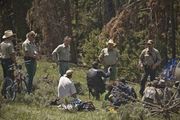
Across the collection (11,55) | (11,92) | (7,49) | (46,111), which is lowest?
(46,111)

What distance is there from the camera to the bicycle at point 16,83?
44.3 feet

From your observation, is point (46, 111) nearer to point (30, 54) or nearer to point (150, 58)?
point (30, 54)

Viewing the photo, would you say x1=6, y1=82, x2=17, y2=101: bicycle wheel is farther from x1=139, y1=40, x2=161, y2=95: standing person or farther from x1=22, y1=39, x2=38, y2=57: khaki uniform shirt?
x1=139, y1=40, x2=161, y2=95: standing person

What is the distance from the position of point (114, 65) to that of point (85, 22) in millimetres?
28795

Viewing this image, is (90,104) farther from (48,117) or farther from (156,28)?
(156,28)

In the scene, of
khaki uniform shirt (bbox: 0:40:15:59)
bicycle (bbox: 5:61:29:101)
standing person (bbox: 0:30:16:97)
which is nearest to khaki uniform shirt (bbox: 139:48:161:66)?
bicycle (bbox: 5:61:29:101)

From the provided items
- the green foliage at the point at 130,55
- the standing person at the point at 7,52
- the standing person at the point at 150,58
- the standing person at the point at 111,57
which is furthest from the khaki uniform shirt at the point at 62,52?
the green foliage at the point at 130,55

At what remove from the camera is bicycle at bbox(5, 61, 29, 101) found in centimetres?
1352

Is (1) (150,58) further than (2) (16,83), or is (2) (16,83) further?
(1) (150,58)

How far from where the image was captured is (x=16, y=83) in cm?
1416

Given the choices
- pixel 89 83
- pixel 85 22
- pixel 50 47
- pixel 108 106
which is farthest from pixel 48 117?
pixel 85 22

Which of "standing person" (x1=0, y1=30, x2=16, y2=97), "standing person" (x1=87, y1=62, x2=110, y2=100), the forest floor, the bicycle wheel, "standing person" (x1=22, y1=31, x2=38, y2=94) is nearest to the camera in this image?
the forest floor

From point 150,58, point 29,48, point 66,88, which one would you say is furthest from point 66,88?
point 150,58

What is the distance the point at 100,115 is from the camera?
12734 millimetres
